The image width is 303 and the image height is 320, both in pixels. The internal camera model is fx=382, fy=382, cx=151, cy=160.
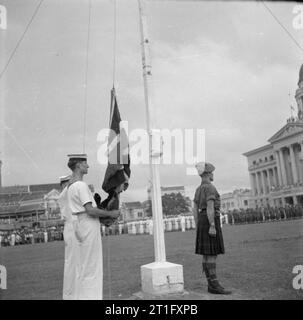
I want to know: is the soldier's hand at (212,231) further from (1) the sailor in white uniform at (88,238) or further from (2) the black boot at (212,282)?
(1) the sailor in white uniform at (88,238)

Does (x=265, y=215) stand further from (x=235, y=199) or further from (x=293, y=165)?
(x=235, y=199)

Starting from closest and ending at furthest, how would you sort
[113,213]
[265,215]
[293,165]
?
[113,213], [265,215], [293,165]

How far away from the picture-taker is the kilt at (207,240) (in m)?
4.64

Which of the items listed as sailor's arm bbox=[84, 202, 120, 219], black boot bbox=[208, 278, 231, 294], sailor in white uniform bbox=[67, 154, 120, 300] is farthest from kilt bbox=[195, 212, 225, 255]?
sailor's arm bbox=[84, 202, 120, 219]

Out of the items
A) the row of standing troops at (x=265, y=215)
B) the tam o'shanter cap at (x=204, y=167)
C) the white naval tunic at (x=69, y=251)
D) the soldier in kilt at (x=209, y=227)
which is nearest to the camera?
the white naval tunic at (x=69, y=251)

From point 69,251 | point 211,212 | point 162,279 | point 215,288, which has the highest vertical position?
point 211,212

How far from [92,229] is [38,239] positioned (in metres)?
23.0

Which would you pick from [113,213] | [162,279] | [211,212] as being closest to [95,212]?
[113,213]

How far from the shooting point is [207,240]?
4668 millimetres

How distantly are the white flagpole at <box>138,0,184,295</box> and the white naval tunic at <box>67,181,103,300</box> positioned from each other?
3.10ft

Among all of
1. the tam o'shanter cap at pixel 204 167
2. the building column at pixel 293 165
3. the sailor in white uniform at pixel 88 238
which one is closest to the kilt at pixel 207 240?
the tam o'shanter cap at pixel 204 167

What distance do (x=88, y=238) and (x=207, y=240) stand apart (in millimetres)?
1676

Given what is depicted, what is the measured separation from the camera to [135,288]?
17.0 ft

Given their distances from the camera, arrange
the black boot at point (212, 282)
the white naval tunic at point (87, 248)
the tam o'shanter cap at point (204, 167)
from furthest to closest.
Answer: the tam o'shanter cap at point (204, 167) → the black boot at point (212, 282) → the white naval tunic at point (87, 248)
